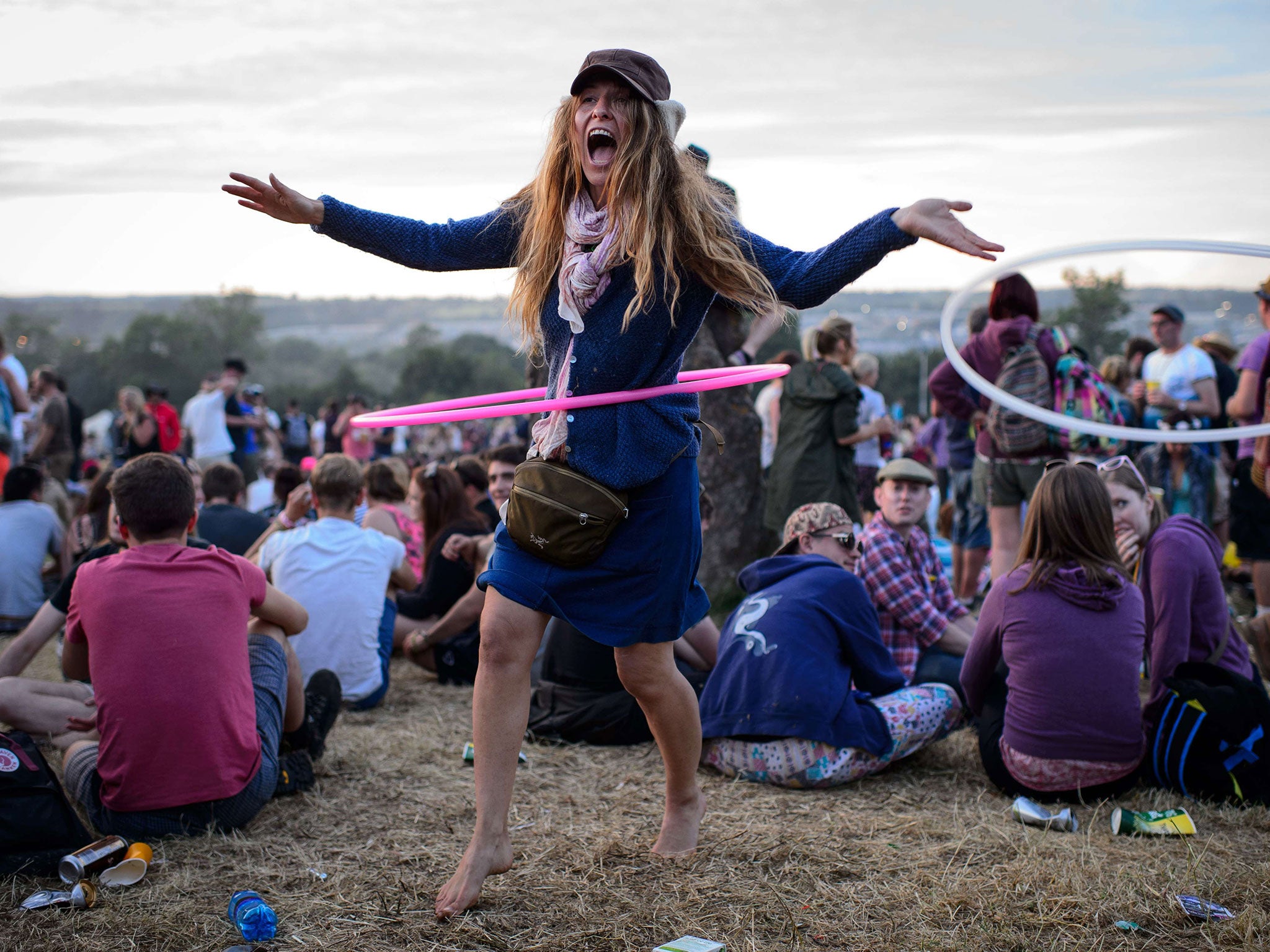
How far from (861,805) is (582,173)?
7.61ft

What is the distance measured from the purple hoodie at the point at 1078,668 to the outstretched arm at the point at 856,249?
5.14 ft

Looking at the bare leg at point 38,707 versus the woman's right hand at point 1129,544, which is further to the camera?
the woman's right hand at point 1129,544

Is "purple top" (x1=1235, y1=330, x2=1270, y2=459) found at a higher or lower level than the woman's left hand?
lower

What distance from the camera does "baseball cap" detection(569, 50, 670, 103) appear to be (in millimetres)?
2633

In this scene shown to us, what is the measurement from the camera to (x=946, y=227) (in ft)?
8.16

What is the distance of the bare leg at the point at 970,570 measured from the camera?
7.41 m

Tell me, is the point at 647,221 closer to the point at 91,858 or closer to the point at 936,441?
the point at 91,858

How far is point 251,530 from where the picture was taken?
5.86m

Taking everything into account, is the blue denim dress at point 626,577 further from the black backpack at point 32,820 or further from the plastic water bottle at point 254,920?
the black backpack at point 32,820

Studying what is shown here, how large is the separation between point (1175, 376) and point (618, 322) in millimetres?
6526

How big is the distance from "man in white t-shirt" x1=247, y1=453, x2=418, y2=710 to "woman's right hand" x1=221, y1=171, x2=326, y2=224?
239 cm

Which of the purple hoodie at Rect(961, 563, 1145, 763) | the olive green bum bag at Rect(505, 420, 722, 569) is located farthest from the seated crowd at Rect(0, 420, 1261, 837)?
the olive green bum bag at Rect(505, 420, 722, 569)

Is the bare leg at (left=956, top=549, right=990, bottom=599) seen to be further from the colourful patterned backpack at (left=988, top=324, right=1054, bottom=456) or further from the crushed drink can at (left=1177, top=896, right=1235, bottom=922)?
the crushed drink can at (left=1177, top=896, right=1235, bottom=922)

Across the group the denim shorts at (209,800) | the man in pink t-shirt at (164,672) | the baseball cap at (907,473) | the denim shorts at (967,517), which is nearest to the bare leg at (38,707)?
the denim shorts at (209,800)
